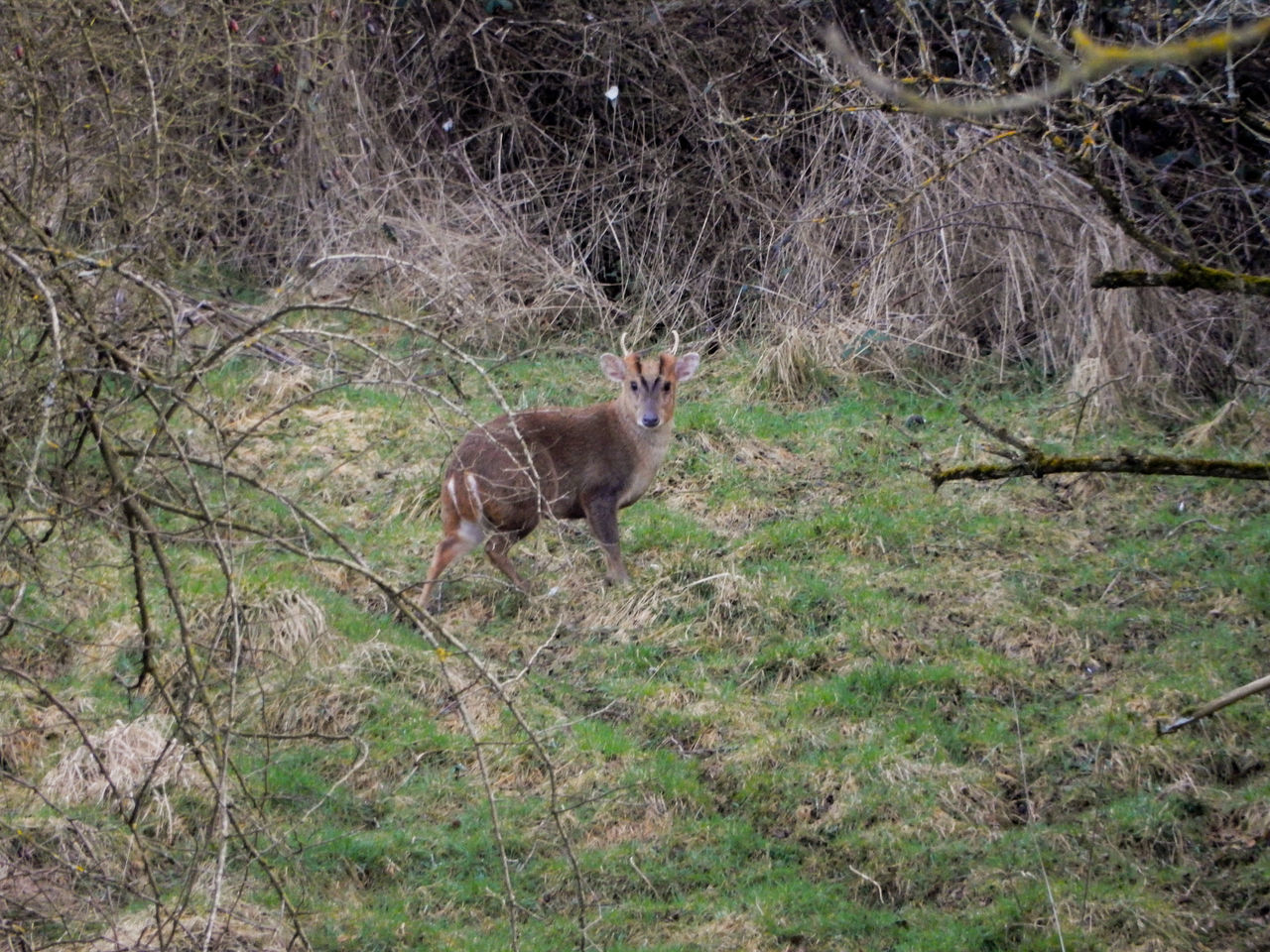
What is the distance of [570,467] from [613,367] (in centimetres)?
85

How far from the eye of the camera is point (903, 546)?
30.3ft

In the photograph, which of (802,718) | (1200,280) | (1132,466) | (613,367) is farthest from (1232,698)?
(613,367)

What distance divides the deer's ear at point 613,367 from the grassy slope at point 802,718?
0.88 meters

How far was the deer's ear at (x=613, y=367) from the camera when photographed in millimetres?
9867

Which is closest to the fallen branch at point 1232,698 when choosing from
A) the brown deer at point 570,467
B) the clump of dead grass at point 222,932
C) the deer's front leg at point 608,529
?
the clump of dead grass at point 222,932

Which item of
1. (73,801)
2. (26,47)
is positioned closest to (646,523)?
(73,801)

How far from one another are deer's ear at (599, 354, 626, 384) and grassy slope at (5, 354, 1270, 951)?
0.88 m

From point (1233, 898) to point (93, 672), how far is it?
5.65 m

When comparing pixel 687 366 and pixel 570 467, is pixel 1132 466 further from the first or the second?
pixel 687 366

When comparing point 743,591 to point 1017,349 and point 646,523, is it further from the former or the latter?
point 1017,349

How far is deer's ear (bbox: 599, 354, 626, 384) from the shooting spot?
9.87m

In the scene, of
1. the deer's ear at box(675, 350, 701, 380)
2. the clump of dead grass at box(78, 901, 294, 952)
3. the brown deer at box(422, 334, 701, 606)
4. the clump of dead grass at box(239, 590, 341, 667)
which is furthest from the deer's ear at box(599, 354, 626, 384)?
the clump of dead grass at box(78, 901, 294, 952)

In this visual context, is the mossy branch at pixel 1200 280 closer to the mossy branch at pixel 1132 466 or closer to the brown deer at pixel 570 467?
the mossy branch at pixel 1132 466

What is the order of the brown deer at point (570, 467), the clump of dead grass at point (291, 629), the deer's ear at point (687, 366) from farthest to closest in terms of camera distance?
the deer's ear at point (687, 366) → the brown deer at point (570, 467) → the clump of dead grass at point (291, 629)
